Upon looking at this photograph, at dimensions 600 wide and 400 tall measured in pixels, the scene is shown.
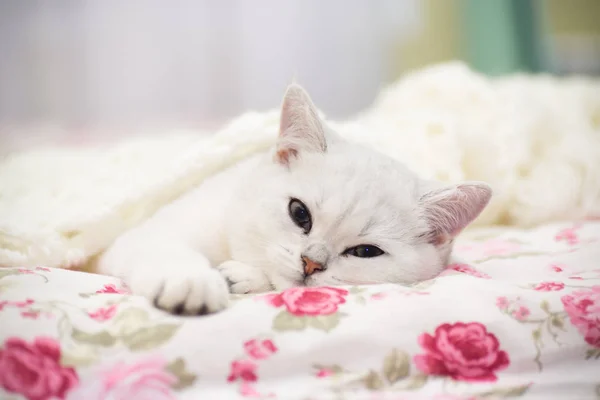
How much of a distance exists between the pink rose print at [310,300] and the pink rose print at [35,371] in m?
0.37

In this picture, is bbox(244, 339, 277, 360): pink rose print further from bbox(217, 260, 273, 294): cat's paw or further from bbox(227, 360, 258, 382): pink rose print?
bbox(217, 260, 273, 294): cat's paw

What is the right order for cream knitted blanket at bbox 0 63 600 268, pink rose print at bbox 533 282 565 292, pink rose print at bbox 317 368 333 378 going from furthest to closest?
cream knitted blanket at bbox 0 63 600 268
pink rose print at bbox 533 282 565 292
pink rose print at bbox 317 368 333 378

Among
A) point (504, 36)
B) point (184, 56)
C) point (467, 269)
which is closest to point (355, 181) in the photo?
point (467, 269)

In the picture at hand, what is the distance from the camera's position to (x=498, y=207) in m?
1.93

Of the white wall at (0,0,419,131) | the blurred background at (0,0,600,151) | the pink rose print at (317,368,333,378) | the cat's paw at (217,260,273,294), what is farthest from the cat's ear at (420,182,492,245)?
the white wall at (0,0,419,131)

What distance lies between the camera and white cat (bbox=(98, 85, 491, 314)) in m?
1.07

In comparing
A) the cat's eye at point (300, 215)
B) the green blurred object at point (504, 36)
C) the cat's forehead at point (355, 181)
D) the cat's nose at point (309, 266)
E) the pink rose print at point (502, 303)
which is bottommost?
the pink rose print at point (502, 303)

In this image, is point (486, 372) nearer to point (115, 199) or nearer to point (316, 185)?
point (316, 185)

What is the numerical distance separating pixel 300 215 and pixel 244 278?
0.67ft

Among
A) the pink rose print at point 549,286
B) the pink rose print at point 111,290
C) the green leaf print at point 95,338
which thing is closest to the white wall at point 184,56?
the pink rose print at point 111,290

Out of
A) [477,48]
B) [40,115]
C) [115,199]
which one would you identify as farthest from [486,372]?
[477,48]

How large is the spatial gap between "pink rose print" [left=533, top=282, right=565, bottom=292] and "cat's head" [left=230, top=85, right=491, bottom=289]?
229 mm

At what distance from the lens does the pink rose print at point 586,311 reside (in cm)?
90

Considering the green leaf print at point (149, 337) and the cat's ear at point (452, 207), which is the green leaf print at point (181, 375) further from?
the cat's ear at point (452, 207)
